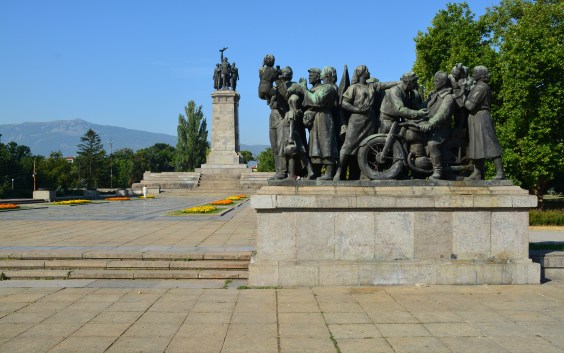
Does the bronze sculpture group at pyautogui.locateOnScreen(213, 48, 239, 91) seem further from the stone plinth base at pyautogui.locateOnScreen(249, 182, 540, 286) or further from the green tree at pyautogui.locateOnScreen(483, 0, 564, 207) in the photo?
the stone plinth base at pyautogui.locateOnScreen(249, 182, 540, 286)

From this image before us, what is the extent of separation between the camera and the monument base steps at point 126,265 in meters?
9.50

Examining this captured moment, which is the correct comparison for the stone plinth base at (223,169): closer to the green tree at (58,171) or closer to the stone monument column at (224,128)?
the stone monument column at (224,128)

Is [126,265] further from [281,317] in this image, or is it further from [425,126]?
[425,126]

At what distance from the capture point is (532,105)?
27.9m

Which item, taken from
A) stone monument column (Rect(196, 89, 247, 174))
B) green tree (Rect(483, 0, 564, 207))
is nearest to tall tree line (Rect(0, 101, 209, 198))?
stone monument column (Rect(196, 89, 247, 174))

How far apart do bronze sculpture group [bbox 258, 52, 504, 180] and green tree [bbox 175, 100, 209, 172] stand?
243 ft

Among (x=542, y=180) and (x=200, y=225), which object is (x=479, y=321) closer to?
(x=200, y=225)

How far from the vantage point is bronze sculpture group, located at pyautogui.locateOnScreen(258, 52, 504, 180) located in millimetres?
9305

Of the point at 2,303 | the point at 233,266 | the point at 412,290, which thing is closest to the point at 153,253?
the point at 233,266

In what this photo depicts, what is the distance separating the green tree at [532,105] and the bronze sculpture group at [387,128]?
20.2 meters

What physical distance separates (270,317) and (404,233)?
3341mm

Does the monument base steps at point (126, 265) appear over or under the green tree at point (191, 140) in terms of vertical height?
under

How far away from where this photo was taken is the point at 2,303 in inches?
303

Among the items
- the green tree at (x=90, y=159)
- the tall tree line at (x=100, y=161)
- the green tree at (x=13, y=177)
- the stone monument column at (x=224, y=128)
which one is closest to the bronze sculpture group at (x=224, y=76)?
the stone monument column at (x=224, y=128)
